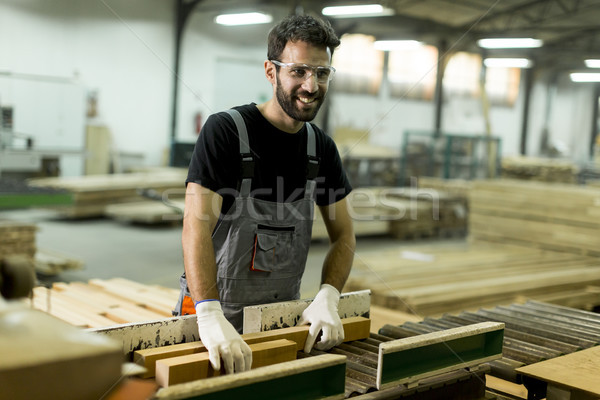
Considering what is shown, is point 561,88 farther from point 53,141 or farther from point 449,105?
point 53,141

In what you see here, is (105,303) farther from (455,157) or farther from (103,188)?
(455,157)

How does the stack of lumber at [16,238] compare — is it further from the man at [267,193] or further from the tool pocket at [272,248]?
the tool pocket at [272,248]

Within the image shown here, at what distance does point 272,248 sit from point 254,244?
0.08 metres

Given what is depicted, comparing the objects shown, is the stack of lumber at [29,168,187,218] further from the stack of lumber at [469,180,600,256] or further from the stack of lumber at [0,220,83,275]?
the stack of lumber at [469,180,600,256]

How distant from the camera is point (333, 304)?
7.37ft

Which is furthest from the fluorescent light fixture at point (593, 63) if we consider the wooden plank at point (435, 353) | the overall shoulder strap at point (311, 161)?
the wooden plank at point (435, 353)

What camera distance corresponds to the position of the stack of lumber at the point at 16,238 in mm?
6285

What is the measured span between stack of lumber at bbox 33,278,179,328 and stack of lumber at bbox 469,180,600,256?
4.54m

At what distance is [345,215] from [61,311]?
72.3 inches

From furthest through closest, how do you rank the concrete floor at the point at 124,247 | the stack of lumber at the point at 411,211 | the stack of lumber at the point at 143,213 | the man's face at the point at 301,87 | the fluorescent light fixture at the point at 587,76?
the fluorescent light fixture at the point at 587,76 < the stack of lumber at the point at 143,213 < the stack of lumber at the point at 411,211 < the concrete floor at the point at 124,247 < the man's face at the point at 301,87

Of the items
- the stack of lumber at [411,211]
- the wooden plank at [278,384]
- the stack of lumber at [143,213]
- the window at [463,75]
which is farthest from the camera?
the window at [463,75]

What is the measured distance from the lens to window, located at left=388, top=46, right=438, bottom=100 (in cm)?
1780

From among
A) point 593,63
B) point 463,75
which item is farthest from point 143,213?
point 593,63

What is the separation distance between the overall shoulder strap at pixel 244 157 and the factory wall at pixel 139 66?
29.4 ft
